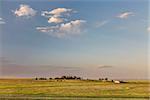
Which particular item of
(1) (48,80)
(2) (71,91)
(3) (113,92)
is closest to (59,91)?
(2) (71,91)

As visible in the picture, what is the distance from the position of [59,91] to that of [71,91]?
86.0 inches

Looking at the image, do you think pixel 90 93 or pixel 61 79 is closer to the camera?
pixel 90 93

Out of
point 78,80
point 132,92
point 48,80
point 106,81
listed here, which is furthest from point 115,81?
point 132,92

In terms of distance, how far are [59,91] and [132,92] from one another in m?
13.1

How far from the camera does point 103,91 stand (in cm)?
5847

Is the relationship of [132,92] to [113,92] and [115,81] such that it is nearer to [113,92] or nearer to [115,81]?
[113,92]

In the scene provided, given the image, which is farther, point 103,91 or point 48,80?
point 48,80

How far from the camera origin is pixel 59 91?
59.0 meters

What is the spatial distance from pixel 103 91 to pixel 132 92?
519 cm

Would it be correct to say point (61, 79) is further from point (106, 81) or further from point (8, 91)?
point (8, 91)

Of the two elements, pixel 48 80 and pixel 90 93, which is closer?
pixel 90 93

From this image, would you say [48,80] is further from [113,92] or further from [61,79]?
[113,92]

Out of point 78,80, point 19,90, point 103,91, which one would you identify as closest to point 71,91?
point 103,91

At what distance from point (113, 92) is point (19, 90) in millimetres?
17233
